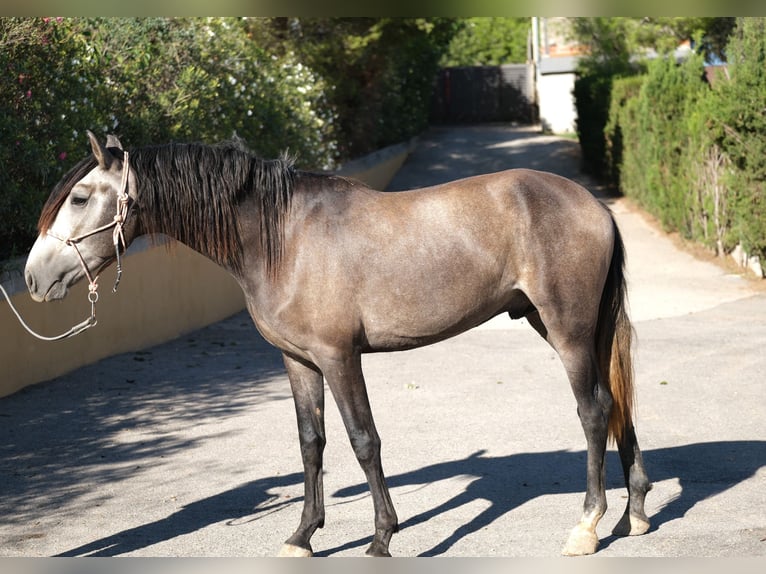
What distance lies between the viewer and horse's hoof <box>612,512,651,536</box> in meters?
4.85

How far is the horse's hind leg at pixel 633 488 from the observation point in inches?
191

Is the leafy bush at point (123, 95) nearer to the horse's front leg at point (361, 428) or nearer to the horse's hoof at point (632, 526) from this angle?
the horse's front leg at point (361, 428)

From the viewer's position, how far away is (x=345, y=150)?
846 inches

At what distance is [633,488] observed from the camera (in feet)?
16.2

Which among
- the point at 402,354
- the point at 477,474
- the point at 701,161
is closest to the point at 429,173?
the point at 701,161

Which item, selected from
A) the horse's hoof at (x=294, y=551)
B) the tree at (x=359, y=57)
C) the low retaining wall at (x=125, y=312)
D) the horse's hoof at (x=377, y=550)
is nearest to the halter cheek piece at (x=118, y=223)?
the horse's hoof at (x=294, y=551)

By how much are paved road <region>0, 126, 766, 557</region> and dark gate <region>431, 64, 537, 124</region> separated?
101ft

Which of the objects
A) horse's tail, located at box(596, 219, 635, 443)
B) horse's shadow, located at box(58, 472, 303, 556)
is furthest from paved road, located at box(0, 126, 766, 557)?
horse's tail, located at box(596, 219, 635, 443)

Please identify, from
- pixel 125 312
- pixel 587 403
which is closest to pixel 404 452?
pixel 587 403

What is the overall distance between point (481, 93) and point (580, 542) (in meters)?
37.7

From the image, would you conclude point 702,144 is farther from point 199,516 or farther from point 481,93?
point 481,93

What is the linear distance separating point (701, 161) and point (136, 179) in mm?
11901

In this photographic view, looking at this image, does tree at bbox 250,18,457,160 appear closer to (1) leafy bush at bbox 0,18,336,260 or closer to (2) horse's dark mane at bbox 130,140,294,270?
(1) leafy bush at bbox 0,18,336,260

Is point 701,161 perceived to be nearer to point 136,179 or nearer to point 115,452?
point 115,452
